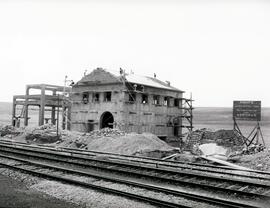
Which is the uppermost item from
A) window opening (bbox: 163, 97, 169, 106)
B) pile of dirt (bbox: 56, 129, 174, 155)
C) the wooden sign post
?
window opening (bbox: 163, 97, 169, 106)

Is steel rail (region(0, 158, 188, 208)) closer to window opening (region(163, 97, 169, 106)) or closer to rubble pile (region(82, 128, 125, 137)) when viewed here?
rubble pile (region(82, 128, 125, 137))

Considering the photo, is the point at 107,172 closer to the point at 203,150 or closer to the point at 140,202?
the point at 140,202

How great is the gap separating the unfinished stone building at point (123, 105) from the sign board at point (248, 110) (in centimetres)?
988

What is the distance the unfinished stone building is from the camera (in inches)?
1184

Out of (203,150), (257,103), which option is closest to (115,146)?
(203,150)

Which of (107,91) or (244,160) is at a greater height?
(107,91)

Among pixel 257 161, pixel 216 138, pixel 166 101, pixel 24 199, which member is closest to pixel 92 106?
pixel 166 101

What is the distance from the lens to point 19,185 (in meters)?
11.3

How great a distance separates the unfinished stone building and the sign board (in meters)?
9.88

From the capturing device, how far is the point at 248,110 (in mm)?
24703

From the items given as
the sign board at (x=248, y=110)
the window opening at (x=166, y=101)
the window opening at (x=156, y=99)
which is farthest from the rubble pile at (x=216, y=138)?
the window opening at (x=166, y=101)

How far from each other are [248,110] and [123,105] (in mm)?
11461

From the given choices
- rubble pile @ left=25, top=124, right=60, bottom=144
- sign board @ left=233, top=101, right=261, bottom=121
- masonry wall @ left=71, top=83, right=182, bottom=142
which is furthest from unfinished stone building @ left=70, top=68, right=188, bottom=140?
sign board @ left=233, top=101, right=261, bottom=121

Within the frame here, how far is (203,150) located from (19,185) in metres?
16.5
